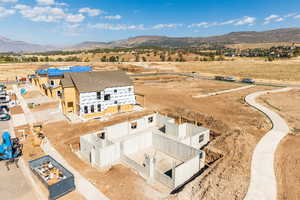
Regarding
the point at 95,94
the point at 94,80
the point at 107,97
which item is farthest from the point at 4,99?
the point at 107,97

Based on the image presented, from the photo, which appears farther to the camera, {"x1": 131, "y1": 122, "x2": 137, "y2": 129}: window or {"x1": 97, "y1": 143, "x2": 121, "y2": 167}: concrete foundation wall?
{"x1": 131, "y1": 122, "x2": 137, "y2": 129}: window

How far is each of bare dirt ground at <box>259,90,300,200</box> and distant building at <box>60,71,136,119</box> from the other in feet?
67.4

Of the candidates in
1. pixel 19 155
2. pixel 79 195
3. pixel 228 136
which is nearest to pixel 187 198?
pixel 79 195

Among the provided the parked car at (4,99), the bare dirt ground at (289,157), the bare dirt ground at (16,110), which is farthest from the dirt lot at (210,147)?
the parked car at (4,99)

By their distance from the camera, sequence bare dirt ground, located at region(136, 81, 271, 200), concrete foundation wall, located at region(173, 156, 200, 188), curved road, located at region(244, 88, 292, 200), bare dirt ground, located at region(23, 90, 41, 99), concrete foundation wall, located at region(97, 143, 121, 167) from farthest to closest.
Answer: bare dirt ground, located at region(23, 90, 41, 99), concrete foundation wall, located at region(97, 143, 121, 167), concrete foundation wall, located at region(173, 156, 200, 188), bare dirt ground, located at region(136, 81, 271, 200), curved road, located at region(244, 88, 292, 200)

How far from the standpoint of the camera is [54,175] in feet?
46.9

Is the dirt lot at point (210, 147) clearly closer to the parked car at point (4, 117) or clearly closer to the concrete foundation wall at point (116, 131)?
the concrete foundation wall at point (116, 131)

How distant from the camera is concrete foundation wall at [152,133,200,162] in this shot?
17.1m

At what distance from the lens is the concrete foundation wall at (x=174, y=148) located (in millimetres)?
17109

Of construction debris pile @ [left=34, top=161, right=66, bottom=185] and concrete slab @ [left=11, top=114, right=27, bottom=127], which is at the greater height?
concrete slab @ [left=11, top=114, right=27, bottom=127]

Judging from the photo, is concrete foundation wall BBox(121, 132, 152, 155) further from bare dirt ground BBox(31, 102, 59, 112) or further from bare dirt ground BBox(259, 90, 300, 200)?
bare dirt ground BBox(31, 102, 59, 112)

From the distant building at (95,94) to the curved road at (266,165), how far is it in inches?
746

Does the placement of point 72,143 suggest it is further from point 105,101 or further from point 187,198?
point 187,198

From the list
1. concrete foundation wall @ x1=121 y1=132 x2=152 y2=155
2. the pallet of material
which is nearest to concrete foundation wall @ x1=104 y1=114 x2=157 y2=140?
concrete foundation wall @ x1=121 y1=132 x2=152 y2=155
